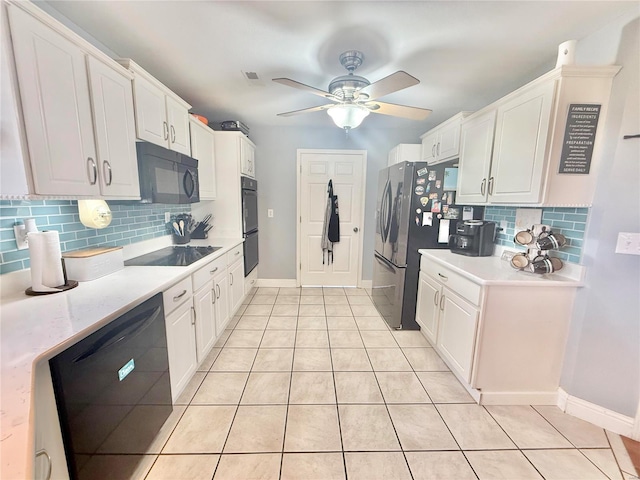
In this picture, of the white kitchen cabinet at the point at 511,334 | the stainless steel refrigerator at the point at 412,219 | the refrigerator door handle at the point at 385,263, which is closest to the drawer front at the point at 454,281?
the white kitchen cabinet at the point at 511,334

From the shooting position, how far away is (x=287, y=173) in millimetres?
3826

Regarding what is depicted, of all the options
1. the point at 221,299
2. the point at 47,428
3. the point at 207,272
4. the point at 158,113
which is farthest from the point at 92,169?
the point at 221,299

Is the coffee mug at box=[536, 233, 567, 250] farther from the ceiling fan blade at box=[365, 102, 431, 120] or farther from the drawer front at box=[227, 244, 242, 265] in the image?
the drawer front at box=[227, 244, 242, 265]

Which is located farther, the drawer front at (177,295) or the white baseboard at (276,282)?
the white baseboard at (276,282)

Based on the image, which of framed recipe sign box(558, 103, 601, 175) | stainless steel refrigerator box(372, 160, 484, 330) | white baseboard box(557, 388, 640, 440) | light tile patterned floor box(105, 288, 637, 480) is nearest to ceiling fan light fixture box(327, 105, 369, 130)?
stainless steel refrigerator box(372, 160, 484, 330)

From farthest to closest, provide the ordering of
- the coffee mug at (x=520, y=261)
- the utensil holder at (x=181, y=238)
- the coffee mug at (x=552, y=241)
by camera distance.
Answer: the utensil holder at (x=181, y=238) < the coffee mug at (x=520, y=261) < the coffee mug at (x=552, y=241)

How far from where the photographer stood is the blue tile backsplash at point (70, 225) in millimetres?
1274

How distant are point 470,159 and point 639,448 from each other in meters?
2.12

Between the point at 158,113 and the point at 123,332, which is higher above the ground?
the point at 158,113

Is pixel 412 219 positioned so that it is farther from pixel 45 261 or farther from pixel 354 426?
pixel 45 261

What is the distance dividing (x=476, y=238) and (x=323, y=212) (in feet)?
7.01

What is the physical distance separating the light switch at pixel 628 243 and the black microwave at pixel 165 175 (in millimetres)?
2952

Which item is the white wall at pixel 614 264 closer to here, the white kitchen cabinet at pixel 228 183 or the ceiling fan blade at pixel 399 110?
the ceiling fan blade at pixel 399 110

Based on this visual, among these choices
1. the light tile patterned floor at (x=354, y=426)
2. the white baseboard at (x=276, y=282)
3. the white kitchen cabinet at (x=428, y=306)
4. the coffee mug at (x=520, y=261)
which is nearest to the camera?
the light tile patterned floor at (x=354, y=426)
